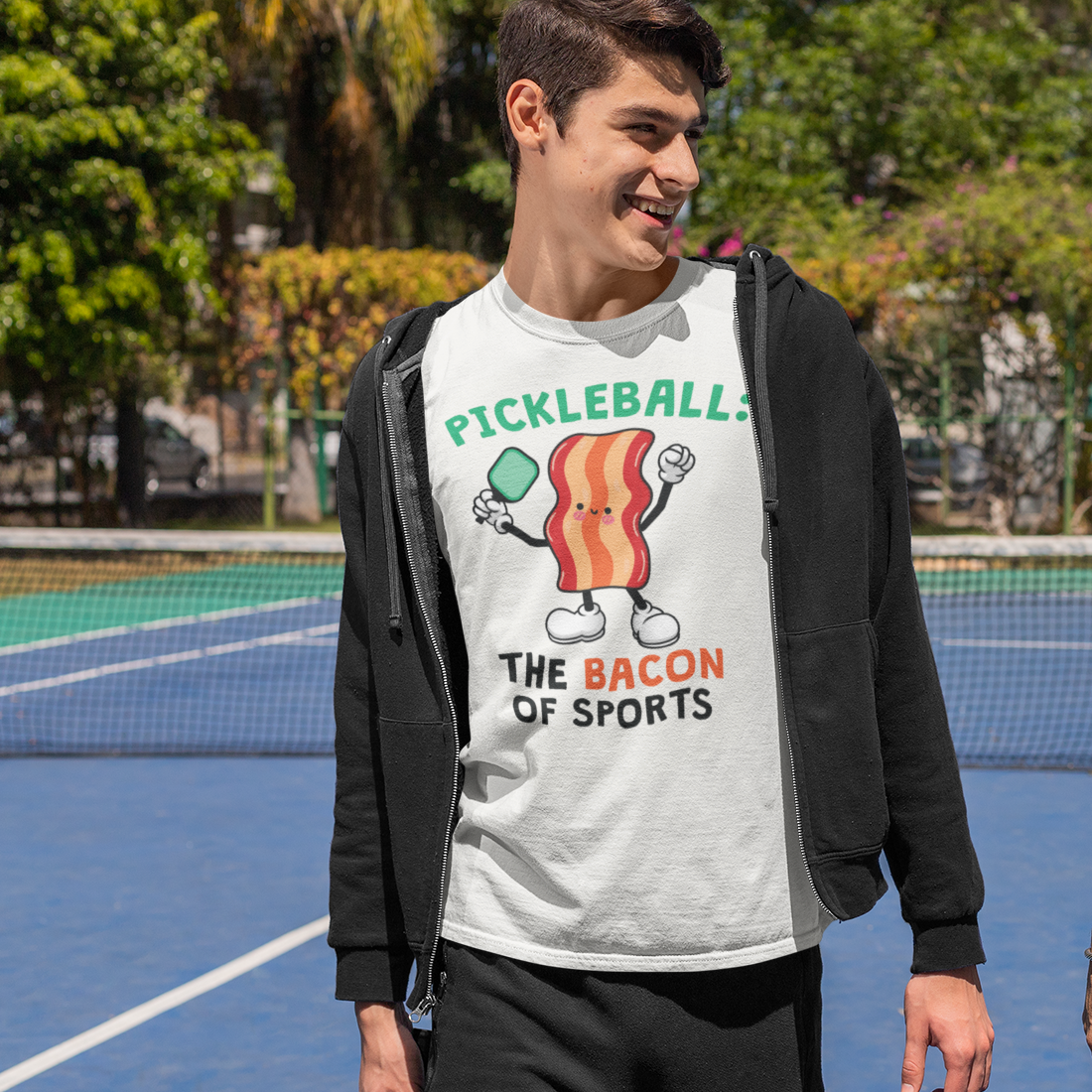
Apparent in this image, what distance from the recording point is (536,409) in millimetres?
1832

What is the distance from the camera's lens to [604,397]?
1820 millimetres

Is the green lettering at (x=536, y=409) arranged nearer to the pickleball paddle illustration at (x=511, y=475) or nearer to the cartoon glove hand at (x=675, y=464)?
the pickleball paddle illustration at (x=511, y=475)

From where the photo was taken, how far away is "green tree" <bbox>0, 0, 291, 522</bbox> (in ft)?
50.2

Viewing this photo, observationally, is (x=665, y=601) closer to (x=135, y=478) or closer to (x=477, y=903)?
(x=477, y=903)

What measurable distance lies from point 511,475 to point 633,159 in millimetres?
409

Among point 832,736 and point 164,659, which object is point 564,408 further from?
point 164,659

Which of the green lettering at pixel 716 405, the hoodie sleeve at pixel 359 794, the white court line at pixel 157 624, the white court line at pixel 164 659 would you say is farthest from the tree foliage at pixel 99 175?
the green lettering at pixel 716 405

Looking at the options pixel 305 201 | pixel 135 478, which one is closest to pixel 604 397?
pixel 135 478

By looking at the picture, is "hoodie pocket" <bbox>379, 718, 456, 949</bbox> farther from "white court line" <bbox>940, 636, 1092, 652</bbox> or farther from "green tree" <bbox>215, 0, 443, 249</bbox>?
"green tree" <bbox>215, 0, 443, 249</bbox>

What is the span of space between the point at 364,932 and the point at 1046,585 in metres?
13.9

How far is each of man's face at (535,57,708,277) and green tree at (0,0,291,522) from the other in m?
14.4

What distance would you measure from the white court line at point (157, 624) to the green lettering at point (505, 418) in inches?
401

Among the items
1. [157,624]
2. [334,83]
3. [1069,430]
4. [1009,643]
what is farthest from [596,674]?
[334,83]

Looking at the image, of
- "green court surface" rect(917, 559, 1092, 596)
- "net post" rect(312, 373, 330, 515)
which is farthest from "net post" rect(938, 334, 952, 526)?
"net post" rect(312, 373, 330, 515)
